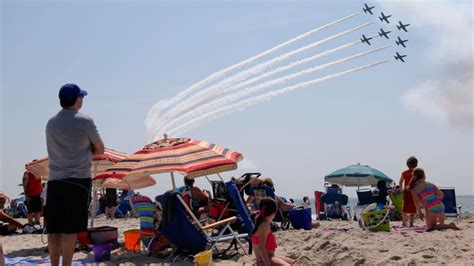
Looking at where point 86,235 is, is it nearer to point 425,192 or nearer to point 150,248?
point 150,248

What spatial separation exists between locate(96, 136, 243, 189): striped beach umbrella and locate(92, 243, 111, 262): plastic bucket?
0.99 m

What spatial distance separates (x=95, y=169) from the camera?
374 inches

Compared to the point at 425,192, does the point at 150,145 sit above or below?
above

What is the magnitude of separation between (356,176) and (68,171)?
671 inches

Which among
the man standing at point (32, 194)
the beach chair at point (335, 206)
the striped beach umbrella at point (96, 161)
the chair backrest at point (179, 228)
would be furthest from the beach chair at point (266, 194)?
the beach chair at point (335, 206)

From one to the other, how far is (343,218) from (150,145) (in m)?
9.14

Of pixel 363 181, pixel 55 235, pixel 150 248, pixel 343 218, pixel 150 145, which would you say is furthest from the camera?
pixel 363 181

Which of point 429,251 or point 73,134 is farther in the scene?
point 429,251

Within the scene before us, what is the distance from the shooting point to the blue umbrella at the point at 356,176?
20.6 metres

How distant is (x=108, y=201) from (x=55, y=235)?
1412 cm

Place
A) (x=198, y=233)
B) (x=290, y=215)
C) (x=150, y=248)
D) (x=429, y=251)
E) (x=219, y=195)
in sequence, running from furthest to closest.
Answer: (x=290, y=215) < (x=219, y=195) < (x=150, y=248) < (x=198, y=233) < (x=429, y=251)

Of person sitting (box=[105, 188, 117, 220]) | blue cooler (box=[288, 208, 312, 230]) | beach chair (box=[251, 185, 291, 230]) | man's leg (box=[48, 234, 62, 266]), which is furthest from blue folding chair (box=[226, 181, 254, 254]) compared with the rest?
person sitting (box=[105, 188, 117, 220])

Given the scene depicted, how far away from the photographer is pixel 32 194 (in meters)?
12.5

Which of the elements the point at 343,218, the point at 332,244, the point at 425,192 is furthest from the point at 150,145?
the point at 343,218
